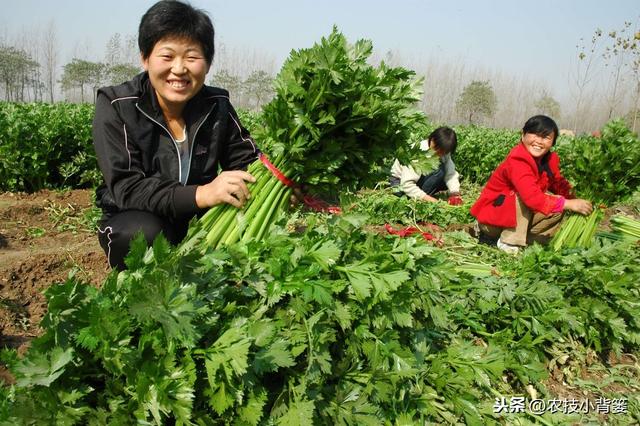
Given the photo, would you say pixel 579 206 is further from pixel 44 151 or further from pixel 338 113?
pixel 44 151

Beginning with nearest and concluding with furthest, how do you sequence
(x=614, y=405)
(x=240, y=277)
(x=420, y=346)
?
(x=240, y=277)
(x=420, y=346)
(x=614, y=405)

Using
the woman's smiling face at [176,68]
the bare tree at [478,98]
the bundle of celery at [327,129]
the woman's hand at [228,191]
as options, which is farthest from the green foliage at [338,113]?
the bare tree at [478,98]

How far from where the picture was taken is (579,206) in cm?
462

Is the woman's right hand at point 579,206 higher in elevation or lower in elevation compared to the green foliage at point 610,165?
lower

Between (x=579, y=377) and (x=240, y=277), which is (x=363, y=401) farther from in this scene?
(x=579, y=377)

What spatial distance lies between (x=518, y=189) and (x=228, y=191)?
12.1ft

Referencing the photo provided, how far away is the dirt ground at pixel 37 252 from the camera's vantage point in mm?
3453

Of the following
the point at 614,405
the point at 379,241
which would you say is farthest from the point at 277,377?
the point at 614,405

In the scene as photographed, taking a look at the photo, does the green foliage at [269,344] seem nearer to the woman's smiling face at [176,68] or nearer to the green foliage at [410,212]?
the woman's smiling face at [176,68]

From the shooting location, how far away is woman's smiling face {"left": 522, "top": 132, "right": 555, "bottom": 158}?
4.92 meters

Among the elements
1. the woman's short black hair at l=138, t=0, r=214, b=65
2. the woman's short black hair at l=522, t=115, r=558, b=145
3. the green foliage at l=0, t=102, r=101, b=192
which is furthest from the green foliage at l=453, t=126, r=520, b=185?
the woman's short black hair at l=138, t=0, r=214, b=65

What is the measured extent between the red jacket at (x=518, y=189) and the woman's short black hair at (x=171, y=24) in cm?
370

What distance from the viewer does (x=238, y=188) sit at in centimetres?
228

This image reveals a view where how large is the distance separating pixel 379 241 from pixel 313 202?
56 cm
